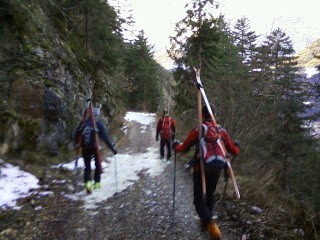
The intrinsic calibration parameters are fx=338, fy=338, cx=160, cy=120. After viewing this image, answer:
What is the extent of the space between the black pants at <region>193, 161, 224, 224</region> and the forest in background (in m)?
1.43

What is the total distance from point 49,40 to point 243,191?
9.49m

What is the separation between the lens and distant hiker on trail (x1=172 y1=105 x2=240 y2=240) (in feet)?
17.3

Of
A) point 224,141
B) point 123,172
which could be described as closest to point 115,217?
point 224,141

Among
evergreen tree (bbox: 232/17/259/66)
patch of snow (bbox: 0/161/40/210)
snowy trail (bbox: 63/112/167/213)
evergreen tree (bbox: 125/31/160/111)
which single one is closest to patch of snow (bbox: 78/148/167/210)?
snowy trail (bbox: 63/112/167/213)

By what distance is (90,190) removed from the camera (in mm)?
8891

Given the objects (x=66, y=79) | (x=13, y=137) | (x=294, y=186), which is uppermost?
(x=66, y=79)

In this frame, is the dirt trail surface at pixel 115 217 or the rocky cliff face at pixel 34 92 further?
the rocky cliff face at pixel 34 92

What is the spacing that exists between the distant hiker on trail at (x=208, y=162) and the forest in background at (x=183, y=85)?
56.3 inches

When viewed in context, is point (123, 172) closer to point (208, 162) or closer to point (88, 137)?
point (88, 137)

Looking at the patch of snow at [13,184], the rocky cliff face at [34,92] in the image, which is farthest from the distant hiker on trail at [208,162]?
the rocky cliff face at [34,92]

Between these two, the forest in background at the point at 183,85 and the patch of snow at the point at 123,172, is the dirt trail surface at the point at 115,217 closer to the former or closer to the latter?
the patch of snow at the point at 123,172

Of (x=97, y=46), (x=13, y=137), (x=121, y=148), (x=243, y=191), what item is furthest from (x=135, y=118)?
(x=243, y=191)

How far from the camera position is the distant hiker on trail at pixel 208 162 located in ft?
17.3

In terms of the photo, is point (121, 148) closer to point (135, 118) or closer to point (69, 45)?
point (69, 45)
